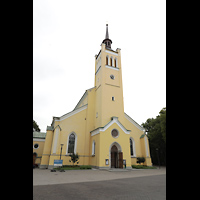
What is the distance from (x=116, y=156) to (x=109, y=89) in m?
10.7

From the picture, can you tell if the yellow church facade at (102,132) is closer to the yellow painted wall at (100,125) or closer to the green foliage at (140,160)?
the yellow painted wall at (100,125)

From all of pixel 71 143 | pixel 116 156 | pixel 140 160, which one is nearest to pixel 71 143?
pixel 71 143

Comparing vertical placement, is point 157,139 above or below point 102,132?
below

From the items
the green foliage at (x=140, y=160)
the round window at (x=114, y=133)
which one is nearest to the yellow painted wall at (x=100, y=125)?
the round window at (x=114, y=133)

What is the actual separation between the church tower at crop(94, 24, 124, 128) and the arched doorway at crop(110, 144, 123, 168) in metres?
3.87

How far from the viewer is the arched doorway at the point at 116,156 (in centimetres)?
1947

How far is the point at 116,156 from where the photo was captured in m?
20.3

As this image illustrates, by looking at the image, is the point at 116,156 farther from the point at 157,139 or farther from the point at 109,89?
the point at 157,139

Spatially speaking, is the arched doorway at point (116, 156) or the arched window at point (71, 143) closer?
the arched doorway at point (116, 156)

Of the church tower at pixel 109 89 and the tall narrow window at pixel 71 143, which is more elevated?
the church tower at pixel 109 89

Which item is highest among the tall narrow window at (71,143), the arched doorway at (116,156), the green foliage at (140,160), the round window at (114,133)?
the round window at (114,133)

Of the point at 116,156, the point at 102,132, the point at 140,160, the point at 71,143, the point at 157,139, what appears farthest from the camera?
the point at 157,139
